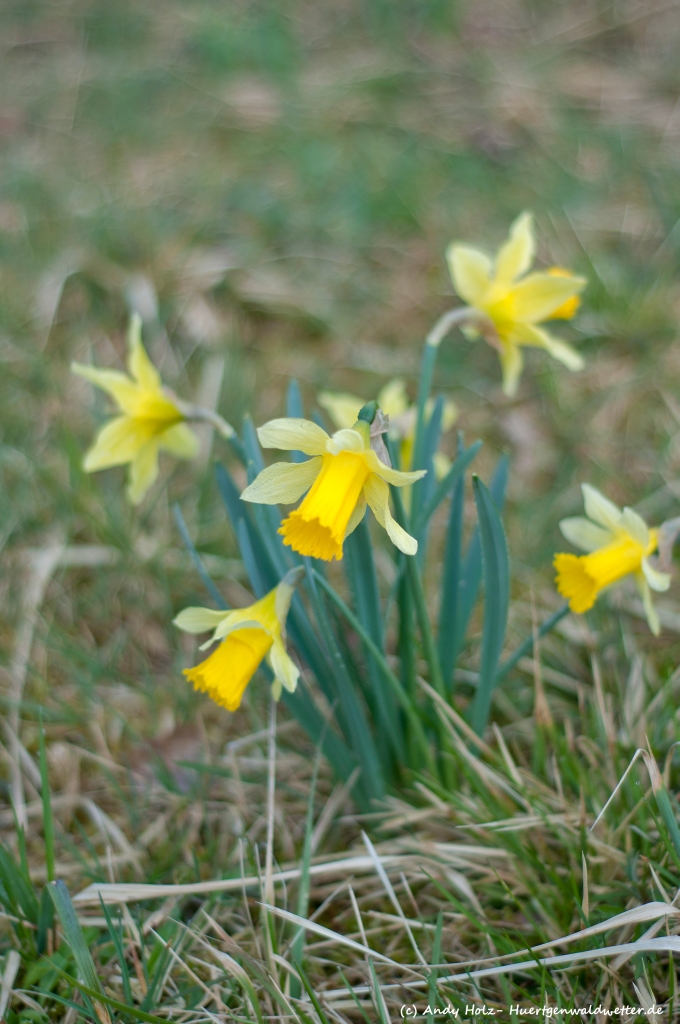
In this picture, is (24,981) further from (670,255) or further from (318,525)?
(670,255)

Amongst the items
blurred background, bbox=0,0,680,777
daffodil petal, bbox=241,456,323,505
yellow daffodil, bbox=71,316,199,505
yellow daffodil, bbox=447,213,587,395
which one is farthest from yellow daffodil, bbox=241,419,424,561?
blurred background, bbox=0,0,680,777

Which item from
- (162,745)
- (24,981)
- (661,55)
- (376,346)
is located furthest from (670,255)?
(24,981)

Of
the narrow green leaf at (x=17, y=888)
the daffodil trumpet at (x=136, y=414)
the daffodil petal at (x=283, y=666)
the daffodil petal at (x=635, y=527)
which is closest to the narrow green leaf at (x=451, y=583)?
the daffodil petal at (x=635, y=527)

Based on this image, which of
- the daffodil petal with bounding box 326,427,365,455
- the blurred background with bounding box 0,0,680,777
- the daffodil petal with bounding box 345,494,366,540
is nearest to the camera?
the daffodil petal with bounding box 326,427,365,455

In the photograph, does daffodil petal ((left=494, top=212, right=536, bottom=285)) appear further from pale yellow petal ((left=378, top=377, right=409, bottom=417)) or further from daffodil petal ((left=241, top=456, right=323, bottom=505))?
daffodil petal ((left=241, top=456, right=323, bottom=505))

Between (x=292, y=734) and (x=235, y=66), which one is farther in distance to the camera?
(x=235, y=66)

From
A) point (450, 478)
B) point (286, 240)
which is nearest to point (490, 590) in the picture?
point (450, 478)
